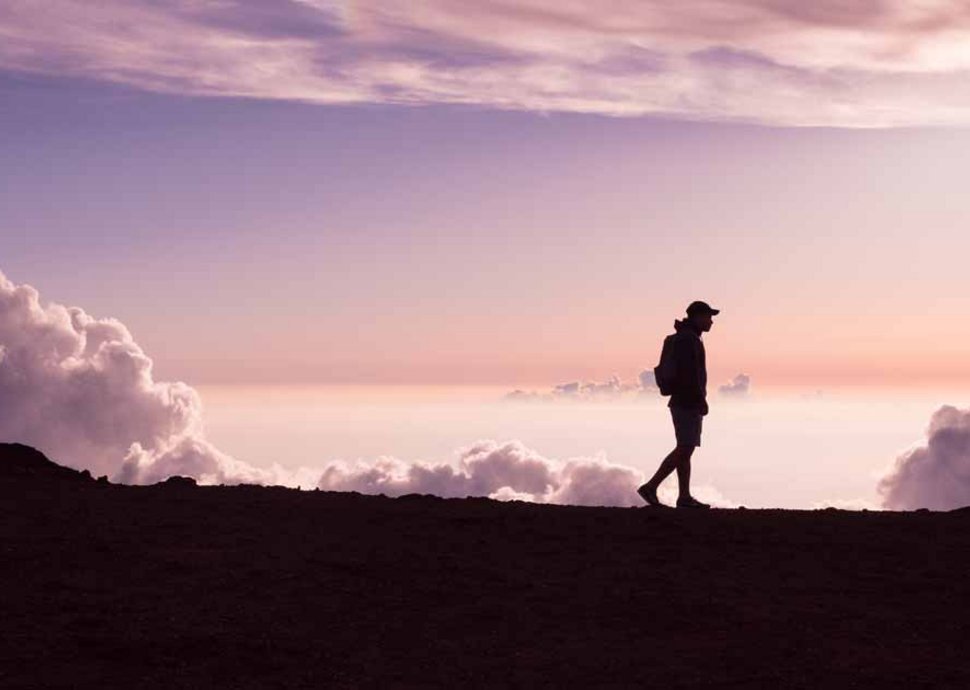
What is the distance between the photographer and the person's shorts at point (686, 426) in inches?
626

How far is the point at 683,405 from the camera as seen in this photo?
16.0 meters

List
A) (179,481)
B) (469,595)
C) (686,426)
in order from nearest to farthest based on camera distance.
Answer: (469,595) < (686,426) < (179,481)

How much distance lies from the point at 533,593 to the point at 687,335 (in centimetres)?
583

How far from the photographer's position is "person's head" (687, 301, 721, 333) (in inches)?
643

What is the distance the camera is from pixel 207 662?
31.4 feet

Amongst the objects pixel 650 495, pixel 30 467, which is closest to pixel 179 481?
pixel 30 467

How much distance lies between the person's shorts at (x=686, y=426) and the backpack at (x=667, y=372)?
11.0 inches

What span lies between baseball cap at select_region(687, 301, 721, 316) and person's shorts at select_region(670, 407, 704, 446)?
131 cm

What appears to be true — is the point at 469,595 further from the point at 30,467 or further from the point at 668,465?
the point at 30,467

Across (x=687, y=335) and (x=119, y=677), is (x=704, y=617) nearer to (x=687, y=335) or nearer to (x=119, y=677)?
(x=119, y=677)

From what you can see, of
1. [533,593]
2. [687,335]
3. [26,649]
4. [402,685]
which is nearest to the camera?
[402,685]

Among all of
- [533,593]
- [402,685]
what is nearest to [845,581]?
[533,593]

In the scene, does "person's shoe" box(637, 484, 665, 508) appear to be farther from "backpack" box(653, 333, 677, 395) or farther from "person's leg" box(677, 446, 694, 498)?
"backpack" box(653, 333, 677, 395)

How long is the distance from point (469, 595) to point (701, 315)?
21.1ft
